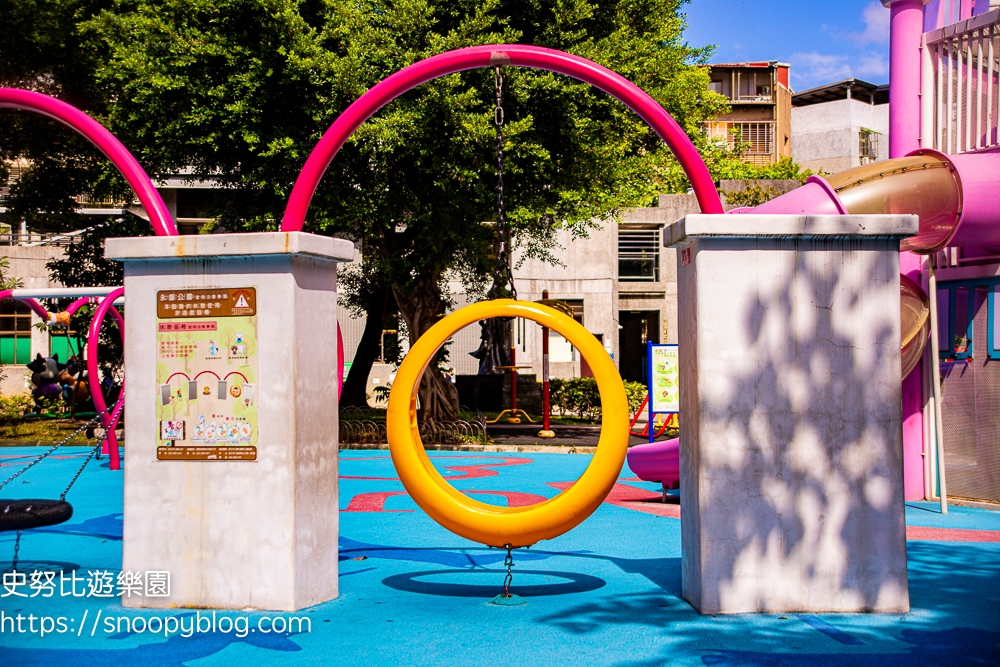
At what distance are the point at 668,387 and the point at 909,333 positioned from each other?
7212mm

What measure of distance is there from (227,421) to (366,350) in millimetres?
21014

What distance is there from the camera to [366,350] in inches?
1088

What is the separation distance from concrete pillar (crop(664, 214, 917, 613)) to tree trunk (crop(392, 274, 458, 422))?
49.1 ft

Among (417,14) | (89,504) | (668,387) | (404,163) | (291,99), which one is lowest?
(89,504)

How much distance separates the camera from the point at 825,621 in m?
6.23

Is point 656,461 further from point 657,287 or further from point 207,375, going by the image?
point 657,287

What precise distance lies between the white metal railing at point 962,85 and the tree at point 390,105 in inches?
251

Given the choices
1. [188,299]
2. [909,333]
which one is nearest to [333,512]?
[188,299]

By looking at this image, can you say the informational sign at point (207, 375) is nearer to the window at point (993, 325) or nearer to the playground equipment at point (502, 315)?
the playground equipment at point (502, 315)

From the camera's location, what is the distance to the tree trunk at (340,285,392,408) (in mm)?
27406

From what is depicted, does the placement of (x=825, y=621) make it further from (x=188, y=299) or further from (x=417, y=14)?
(x=417, y=14)

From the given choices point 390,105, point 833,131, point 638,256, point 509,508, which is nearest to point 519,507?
point 509,508

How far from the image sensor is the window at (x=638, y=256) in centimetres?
3434

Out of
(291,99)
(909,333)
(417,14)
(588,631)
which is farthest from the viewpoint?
(291,99)
